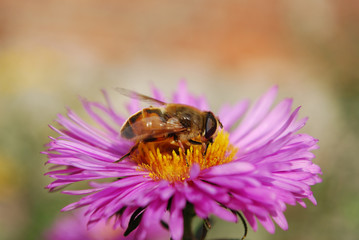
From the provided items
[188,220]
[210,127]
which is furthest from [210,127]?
[188,220]

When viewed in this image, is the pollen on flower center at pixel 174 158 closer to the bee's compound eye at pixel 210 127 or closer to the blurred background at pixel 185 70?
the bee's compound eye at pixel 210 127

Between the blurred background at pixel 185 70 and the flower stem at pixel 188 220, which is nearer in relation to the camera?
the flower stem at pixel 188 220

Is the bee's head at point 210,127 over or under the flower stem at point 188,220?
over

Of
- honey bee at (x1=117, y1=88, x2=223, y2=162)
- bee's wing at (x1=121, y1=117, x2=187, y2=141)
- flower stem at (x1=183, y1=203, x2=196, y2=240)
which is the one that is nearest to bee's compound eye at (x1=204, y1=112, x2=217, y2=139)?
honey bee at (x1=117, y1=88, x2=223, y2=162)

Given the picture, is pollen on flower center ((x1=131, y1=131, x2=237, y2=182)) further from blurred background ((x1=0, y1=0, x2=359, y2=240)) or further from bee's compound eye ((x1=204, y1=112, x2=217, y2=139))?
blurred background ((x1=0, y1=0, x2=359, y2=240))

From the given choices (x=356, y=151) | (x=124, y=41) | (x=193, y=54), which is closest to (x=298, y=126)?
(x=356, y=151)

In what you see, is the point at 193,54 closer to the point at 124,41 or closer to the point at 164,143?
the point at 124,41

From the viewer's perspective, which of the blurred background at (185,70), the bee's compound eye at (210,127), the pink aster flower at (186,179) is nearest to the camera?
the pink aster flower at (186,179)

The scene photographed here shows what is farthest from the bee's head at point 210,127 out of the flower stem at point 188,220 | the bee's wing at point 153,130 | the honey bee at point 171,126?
the flower stem at point 188,220

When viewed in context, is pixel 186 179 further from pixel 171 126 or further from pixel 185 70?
pixel 185 70
